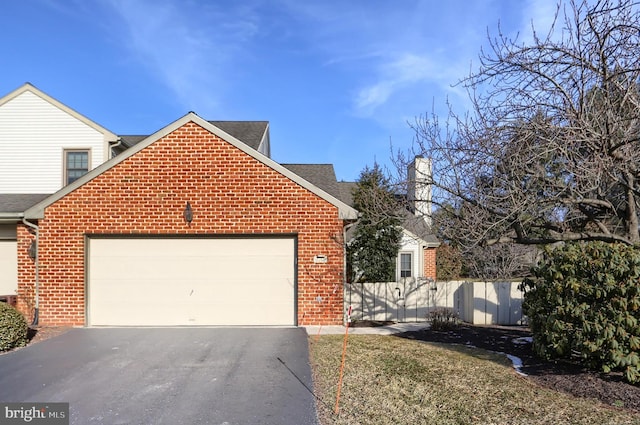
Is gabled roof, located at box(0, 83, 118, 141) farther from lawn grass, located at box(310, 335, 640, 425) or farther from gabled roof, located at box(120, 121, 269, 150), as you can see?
lawn grass, located at box(310, 335, 640, 425)

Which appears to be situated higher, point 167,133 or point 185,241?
point 167,133

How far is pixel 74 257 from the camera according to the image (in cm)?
1008

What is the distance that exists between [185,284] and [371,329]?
15.4 feet

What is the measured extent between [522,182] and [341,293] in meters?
4.84

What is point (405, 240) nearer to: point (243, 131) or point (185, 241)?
point (243, 131)

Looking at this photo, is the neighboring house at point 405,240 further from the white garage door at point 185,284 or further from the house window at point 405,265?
the white garage door at point 185,284

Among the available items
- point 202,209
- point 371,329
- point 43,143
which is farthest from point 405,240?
point 43,143

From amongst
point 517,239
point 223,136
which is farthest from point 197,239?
→ point 517,239

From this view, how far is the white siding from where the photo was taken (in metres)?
12.3

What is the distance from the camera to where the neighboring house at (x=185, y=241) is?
1009 centimetres

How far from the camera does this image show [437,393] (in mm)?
5695

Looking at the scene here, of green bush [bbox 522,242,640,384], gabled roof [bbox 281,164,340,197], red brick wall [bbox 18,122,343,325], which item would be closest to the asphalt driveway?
red brick wall [bbox 18,122,343,325]

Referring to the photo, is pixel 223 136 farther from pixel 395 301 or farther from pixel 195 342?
pixel 395 301

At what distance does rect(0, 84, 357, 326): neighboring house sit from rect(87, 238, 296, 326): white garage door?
24 millimetres
